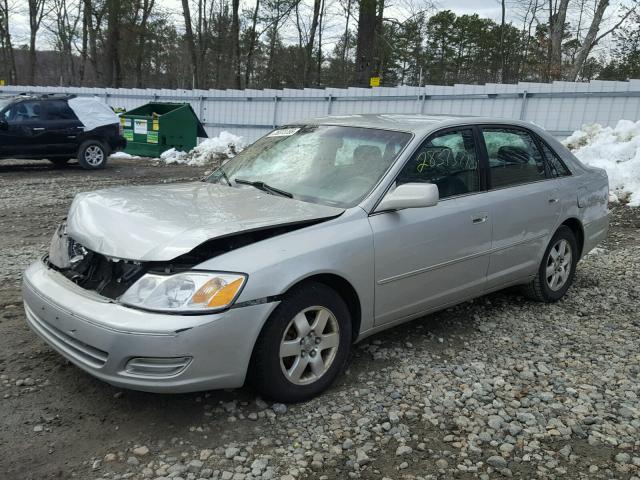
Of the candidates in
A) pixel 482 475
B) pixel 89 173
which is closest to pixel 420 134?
pixel 482 475

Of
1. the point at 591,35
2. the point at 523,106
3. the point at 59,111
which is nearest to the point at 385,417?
the point at 523,106

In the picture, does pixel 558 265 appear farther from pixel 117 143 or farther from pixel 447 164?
pixel 117 143

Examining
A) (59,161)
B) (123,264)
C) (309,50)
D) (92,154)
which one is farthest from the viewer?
(309,50)

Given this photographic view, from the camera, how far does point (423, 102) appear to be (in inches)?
550

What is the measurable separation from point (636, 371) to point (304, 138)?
284 centimetres

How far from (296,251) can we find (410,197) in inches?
32.5

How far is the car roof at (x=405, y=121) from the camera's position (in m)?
4.04

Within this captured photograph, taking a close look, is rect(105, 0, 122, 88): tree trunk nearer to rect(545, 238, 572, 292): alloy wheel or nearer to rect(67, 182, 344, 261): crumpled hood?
rect(67, 182, 344, 261): crumpled hood

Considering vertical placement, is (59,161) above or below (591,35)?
below

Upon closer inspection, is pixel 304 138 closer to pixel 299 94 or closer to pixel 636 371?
pixel 636 371

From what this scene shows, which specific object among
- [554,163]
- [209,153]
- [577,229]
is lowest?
[209,153]

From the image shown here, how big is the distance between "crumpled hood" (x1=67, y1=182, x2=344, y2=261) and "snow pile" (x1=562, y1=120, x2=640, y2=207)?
7.51 m

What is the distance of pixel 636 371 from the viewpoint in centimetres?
383

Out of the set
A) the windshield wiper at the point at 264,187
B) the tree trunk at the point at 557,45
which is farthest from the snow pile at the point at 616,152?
the tree trunk at the point at 557,45
